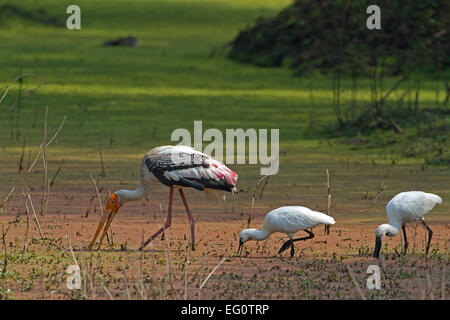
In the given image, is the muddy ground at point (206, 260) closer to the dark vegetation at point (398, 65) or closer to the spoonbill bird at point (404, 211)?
the spoonbill bird at point (404, 211)

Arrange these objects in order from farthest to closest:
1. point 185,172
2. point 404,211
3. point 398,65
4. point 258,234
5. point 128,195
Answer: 1. point 398,65
2. point 128,195
3. point 185,172
4. point 258,234
5. point 404,211

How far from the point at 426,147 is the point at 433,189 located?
287 cm

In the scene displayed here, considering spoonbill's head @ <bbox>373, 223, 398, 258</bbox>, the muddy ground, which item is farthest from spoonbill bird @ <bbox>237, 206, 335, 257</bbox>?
spoonbill's head @ <bbox>373, 223, 398, 258</bbox>

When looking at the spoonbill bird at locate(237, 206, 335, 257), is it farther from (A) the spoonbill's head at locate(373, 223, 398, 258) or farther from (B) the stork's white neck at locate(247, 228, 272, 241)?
(A) the spoonbill's head at locate(373, 223, 398, 258)

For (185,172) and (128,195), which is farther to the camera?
(128,195)

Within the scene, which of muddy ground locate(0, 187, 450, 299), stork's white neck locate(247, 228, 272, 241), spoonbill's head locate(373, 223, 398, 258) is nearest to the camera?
muddy ground locate(0, 187, 450, 299)

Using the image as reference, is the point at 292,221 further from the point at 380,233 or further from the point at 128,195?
the point at 128,195

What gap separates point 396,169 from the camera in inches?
558

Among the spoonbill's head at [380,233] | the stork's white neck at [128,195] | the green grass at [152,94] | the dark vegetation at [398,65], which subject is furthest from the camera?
the dark vegetation at [398,65]

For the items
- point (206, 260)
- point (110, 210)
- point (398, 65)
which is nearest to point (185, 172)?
point (110, 210)

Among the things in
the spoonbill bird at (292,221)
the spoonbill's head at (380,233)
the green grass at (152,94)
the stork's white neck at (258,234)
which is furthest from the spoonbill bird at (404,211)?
the green grass at (152,94)

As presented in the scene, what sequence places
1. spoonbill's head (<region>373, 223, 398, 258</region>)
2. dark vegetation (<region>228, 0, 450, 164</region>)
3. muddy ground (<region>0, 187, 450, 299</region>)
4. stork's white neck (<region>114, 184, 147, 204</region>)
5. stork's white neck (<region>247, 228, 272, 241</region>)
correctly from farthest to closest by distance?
dark vegetation (<region>228, 0, 450, 164</region>)
stork's white neck (<region>114, 184, 147, 204</region>)
stork's white neck (<region>247, 228, 272, 241</region>)
spoonbill's head (<region>373, 223, 398, 258</region>)
muddy ground (<region>0, 187, 450, 299</region>)
